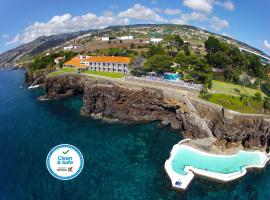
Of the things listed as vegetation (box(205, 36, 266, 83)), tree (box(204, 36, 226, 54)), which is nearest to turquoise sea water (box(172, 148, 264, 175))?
vegetation (box(205, 36, 266, 83))

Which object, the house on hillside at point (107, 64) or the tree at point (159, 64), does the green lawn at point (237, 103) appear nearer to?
the tree at point (159, 64)

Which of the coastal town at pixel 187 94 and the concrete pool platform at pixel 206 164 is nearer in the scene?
the concrete pool platform at pixel 206 164

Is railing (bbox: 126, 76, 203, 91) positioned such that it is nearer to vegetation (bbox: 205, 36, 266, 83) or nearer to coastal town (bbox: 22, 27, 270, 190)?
coastal town (bbox: 22, 27, 270, 190)

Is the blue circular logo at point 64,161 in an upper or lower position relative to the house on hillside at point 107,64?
lower

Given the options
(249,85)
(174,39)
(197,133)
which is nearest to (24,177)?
(197,133)

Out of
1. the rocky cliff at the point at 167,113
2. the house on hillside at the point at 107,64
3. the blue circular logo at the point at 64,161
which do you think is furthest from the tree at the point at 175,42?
the blue circular logo at the point at 64,161

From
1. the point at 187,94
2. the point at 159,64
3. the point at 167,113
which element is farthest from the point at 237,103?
the point at 159,64
